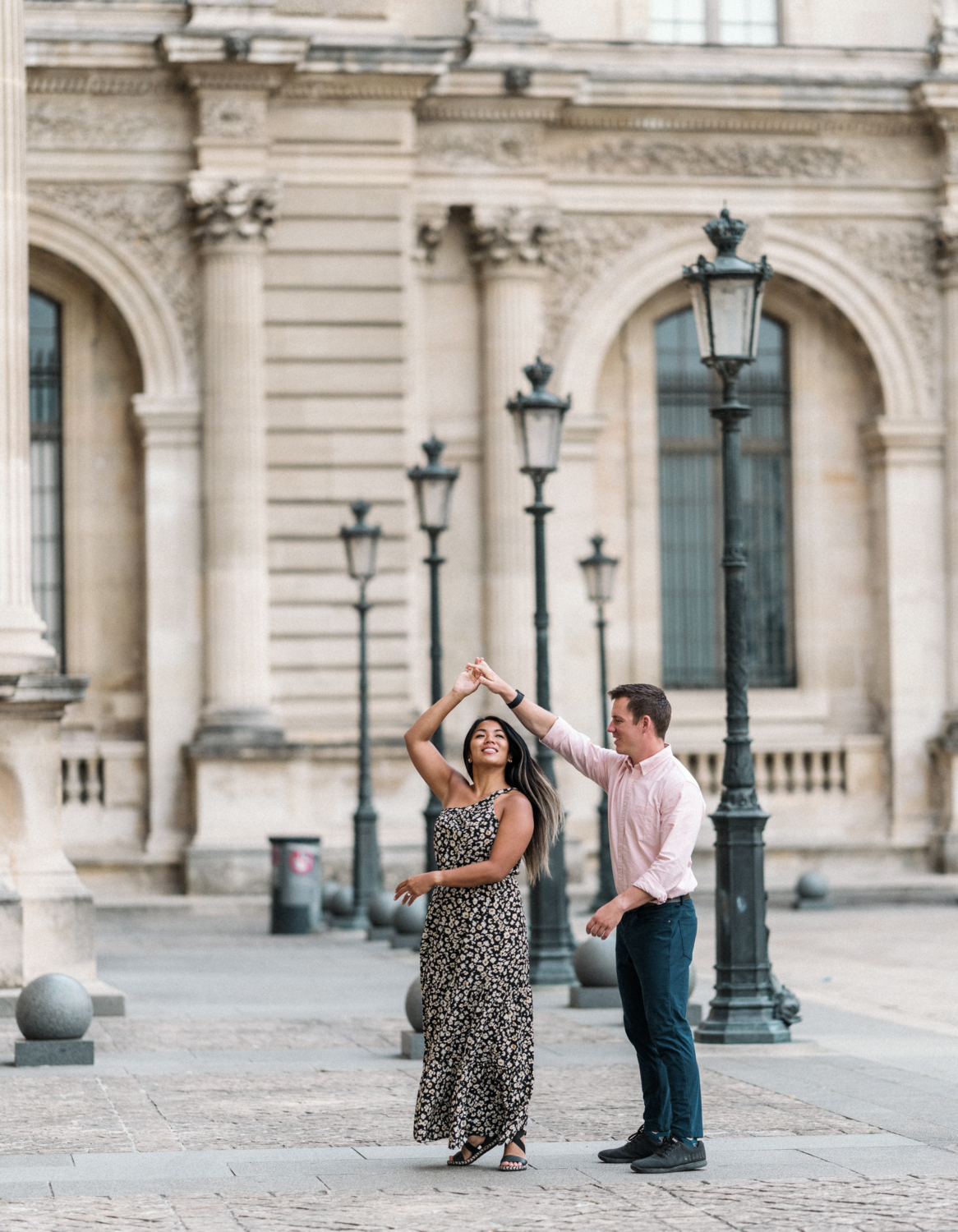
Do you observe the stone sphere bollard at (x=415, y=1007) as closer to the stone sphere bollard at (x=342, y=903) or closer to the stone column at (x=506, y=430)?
the stone sphere bollard at (x=342, y=903)

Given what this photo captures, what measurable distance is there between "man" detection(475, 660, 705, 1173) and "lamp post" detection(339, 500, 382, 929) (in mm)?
15323

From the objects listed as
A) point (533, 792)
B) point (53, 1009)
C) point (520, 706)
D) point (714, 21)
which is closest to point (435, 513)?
point (53, 1009)

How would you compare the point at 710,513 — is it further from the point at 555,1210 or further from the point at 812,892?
the point at 555,1210

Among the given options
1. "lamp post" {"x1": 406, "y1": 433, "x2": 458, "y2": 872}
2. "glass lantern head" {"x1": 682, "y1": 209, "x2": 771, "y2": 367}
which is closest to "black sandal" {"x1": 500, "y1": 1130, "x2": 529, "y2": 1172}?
"glass lantern head" {"x1": 682, "y1": 209, "x2": 771, "y2": 367}

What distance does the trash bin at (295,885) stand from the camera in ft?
79.5

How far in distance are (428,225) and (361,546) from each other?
A: 18.7ft

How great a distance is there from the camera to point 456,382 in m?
29.6

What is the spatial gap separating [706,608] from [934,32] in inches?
328

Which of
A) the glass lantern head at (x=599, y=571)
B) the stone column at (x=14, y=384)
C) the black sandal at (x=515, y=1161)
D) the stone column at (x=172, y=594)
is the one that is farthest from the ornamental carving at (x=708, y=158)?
the black sandal at (x=515, y=1161)

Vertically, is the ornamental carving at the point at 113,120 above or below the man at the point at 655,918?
above

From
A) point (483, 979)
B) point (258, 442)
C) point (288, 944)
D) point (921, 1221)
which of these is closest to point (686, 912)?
point (483, 979)

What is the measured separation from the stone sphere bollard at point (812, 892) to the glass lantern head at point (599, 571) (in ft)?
13.7

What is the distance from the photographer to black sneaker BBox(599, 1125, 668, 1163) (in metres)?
9.46

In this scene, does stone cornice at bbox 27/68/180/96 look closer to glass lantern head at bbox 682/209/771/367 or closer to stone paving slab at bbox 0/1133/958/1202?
glass lantern head at bbox 682/209/771/367
